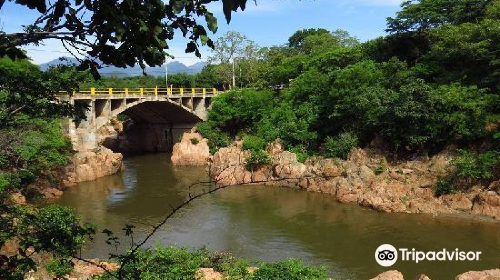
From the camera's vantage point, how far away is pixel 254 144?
1079 inches

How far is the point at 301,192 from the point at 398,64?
29.4 ft

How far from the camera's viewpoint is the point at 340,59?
102 ft

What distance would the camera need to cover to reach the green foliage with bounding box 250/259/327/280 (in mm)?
9578

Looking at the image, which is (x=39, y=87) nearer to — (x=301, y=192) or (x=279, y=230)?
(x=279, y=230)

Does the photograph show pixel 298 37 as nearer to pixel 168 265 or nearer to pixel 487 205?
pixel 487 205

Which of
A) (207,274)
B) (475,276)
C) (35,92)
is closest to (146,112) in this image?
(207,274)

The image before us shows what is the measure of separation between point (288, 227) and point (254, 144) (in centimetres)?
1014

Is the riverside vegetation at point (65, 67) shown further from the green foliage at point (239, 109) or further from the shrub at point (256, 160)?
the green foliage at point (239, 109)

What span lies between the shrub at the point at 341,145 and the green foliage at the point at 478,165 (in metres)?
5.79

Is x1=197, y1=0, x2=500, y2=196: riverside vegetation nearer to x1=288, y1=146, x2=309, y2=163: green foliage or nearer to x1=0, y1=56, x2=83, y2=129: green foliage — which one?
x1=288, y1=146, x2=309, y2=163: green foliage

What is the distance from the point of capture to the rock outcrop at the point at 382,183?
1825 cm

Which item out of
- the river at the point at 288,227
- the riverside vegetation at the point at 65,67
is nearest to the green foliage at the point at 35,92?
the riverside vegetation at the point at 65,67

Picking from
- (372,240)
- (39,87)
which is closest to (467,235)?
(372,240)

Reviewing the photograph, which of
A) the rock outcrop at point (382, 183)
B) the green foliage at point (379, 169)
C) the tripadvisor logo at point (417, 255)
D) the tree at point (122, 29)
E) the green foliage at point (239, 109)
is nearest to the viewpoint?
the tree at point (122, 29)
